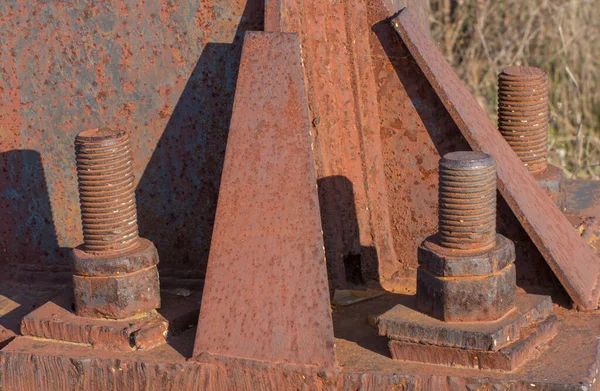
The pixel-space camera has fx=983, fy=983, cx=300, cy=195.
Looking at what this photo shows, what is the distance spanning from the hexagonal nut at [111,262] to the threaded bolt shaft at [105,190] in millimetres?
36

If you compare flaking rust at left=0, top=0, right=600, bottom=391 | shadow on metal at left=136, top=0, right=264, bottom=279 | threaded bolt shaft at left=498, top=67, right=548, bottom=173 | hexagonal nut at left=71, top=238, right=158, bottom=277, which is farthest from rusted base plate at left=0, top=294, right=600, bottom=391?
threaded bolt shaft at left=498, top=67, right=548, bottom=173

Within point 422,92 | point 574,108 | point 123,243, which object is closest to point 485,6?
point 574,108

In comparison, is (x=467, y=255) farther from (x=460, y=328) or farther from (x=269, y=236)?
(x=269, y=236)

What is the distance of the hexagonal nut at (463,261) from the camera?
2.82 meters

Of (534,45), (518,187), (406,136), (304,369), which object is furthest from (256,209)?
(534,45)

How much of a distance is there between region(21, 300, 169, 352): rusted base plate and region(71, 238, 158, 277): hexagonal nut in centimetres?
15

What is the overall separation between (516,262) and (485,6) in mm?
4863

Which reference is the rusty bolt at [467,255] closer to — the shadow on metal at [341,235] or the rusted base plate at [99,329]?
the shadow on metal at [341,235]

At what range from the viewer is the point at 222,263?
9.70 feet

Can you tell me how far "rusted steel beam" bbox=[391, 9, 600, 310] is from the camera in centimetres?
318

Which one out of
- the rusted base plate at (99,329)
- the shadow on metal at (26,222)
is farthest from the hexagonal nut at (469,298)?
the shadow on metal at (26,222)

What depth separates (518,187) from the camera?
327cm

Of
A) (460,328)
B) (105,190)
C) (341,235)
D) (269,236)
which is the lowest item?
(460,328)

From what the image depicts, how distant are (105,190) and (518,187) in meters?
1.35
